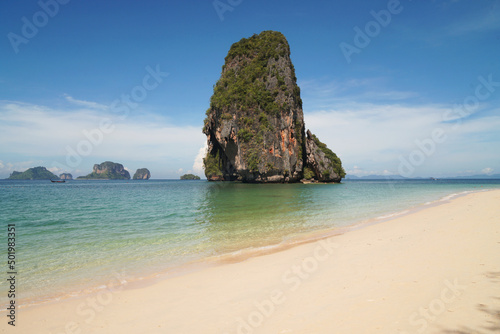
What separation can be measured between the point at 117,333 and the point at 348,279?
14.4ft

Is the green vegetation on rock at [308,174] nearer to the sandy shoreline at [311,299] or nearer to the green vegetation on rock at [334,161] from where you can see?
the green vegetation on rock at [334,161]

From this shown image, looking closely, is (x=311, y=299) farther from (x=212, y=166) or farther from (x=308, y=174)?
(x=212, y=166)

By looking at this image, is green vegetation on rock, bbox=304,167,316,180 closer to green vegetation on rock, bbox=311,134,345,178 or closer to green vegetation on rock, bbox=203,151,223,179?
green vegetation on rock, bbox=311,134,345,178

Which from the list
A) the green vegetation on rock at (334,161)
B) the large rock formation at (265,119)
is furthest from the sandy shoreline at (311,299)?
the green vegetation on rock at (334,161)

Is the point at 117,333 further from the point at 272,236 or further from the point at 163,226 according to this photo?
the point at 163,226

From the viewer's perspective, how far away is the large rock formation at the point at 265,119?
6397 cm

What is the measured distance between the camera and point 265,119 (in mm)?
65750

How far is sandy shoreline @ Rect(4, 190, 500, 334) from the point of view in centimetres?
347

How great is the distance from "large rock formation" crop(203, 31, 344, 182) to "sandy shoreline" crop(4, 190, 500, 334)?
56.0 m

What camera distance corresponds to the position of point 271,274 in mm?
5805

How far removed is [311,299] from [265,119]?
2496 inches

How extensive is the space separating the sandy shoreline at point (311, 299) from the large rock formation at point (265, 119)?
5597 cm

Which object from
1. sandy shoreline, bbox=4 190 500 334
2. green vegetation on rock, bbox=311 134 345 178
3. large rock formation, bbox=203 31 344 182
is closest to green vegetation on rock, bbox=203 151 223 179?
large rock formation, bbox=203 31 344 182

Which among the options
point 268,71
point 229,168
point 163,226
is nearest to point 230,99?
point 268,71
